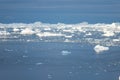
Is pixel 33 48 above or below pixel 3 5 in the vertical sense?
below

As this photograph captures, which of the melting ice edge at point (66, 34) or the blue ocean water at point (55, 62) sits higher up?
the melting ice edge at point (66, 34)

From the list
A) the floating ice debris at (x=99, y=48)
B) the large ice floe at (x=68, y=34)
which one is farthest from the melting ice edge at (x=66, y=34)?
the floating ice debris at (x=99, y=48)

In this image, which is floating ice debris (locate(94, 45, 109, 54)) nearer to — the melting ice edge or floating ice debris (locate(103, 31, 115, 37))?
the melting ice edge

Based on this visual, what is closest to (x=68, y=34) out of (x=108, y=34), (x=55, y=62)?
(x=108, y=34)

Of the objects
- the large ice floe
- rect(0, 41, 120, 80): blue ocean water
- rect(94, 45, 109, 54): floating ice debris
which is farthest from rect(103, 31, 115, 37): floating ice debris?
rect(94, 45, 109, 54): floating ice debris

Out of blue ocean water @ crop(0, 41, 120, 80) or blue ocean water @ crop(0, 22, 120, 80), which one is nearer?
blue ocean water @ crop(0, 41, 120, 80)

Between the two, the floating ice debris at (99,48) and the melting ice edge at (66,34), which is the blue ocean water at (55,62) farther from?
the melting ice edge at (66,34)

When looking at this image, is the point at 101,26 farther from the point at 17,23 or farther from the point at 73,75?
the point at 73,75

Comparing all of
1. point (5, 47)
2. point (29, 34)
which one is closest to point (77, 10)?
point (29, 34)

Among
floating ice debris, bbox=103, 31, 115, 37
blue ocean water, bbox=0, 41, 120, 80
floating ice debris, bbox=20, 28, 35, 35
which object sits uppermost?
floating ice debris, bbox=20, 28, 35, 35
